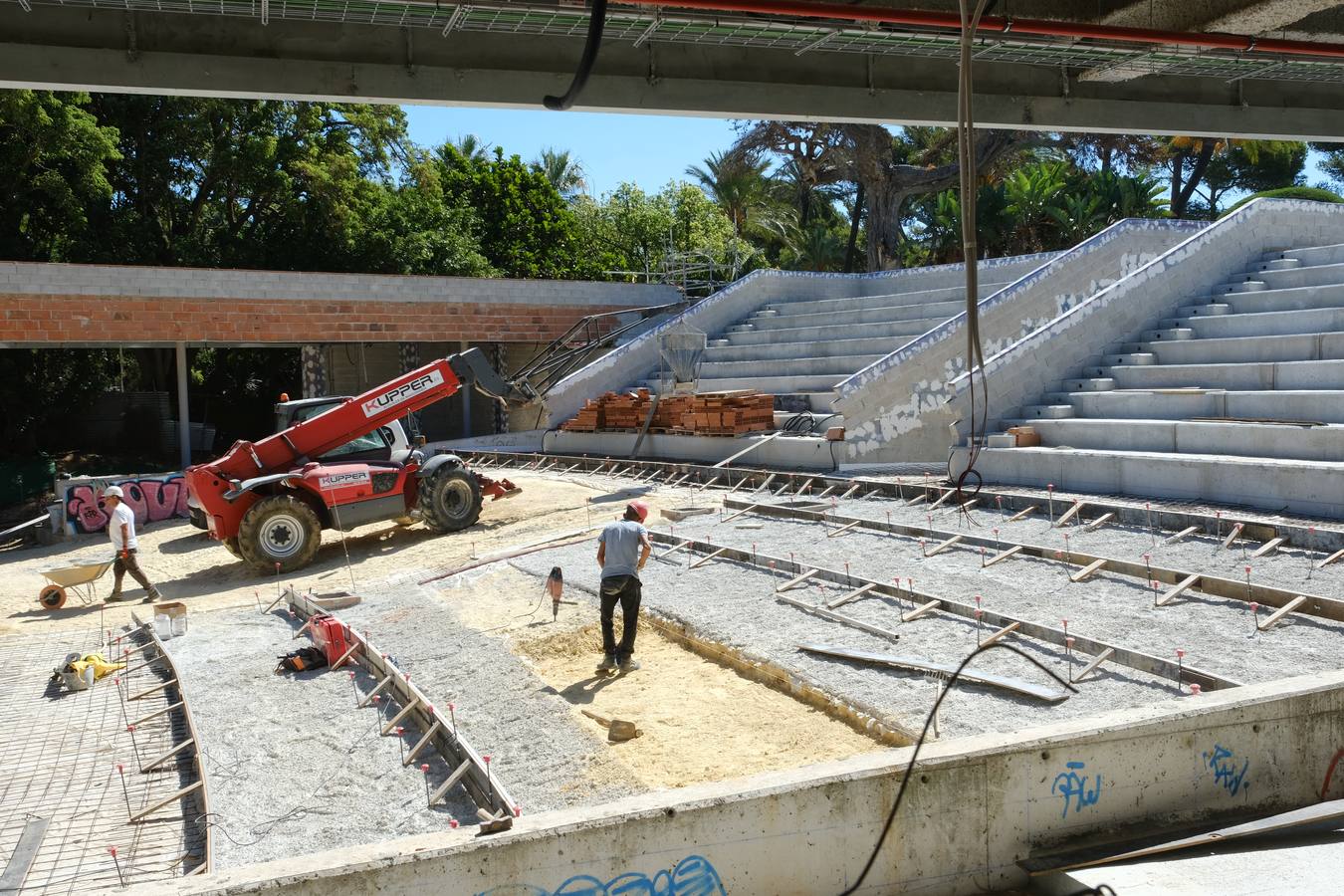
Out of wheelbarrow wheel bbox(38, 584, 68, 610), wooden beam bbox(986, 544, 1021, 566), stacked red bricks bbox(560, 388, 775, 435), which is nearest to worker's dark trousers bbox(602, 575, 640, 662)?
wooden beam bbox(986, 544, 1021, 566)

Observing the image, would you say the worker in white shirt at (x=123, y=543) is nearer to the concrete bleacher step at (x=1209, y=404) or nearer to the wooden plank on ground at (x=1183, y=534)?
the wooden plank on ground at (x=1183, y=534)

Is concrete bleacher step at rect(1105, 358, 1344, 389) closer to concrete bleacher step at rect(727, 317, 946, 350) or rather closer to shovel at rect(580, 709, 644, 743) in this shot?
concrete bleacher step at rect(727, 317, 946, 350)

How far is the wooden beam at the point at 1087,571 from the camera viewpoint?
9664mm

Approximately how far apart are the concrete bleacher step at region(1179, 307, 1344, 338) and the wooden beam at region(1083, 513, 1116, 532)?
5414mm

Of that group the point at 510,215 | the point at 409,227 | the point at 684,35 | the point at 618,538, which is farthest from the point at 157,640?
the point at 510,215

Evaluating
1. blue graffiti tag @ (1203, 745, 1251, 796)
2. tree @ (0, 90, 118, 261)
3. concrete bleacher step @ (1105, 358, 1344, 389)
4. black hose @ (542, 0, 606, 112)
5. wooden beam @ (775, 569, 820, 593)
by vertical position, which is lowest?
blue graffiti tag @ (1203, 745, 1251, 796)

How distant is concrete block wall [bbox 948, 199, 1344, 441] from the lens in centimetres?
1598

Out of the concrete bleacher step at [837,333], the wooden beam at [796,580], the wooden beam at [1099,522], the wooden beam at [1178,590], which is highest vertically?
the concrete bleacher step at [837,333]

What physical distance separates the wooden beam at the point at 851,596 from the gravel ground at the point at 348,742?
283 cm

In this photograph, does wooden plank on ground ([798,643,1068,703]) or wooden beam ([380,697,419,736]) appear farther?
wooden beam ([380,697,419,736])

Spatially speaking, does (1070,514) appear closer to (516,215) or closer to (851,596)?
(851,596)

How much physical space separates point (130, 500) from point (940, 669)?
1649cm

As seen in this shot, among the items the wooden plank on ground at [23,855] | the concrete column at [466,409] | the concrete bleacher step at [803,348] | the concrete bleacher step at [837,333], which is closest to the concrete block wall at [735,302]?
the concrete bleacher step at [837,333]

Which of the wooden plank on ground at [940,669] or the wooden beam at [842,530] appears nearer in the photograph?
the wooden plank on ground at [940,669]
